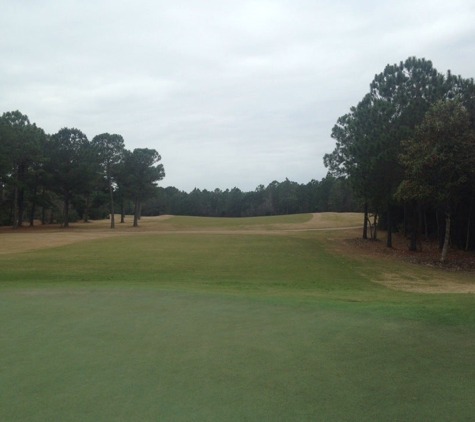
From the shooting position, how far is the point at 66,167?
190 feet

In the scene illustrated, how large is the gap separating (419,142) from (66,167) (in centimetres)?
4590

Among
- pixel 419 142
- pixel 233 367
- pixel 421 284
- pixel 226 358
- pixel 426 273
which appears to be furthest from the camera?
pixel 419 142

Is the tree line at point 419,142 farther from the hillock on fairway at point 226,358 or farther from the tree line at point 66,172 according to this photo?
the hillock on fairway at point 226,358

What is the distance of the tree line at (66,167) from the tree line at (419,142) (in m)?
35.7

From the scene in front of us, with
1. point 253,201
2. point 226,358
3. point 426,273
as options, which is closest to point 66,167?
point 426,273

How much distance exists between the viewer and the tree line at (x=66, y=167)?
51344mm

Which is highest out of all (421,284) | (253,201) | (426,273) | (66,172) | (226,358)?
(66,172)

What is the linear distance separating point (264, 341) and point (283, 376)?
62.4 inches

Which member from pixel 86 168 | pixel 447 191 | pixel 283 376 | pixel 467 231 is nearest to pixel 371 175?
pixel 447 191

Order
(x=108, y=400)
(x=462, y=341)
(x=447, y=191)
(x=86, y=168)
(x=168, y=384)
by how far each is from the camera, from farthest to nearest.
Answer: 1. (x=86, y=168)
2. (x=447, y=191)
3. (x=462, y=341)
4. (x=168, y=384)
5. (x=108, y=400)

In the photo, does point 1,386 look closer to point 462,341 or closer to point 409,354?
point 409,354

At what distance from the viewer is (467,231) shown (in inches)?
1439

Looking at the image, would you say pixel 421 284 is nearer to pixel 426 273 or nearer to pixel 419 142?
pixel 426 273

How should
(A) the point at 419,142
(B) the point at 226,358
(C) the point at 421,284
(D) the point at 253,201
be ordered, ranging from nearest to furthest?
(B) the point at 226,358, (C) the point at 421,284, (A) the point at 419,142, (D) the point at 253,201
